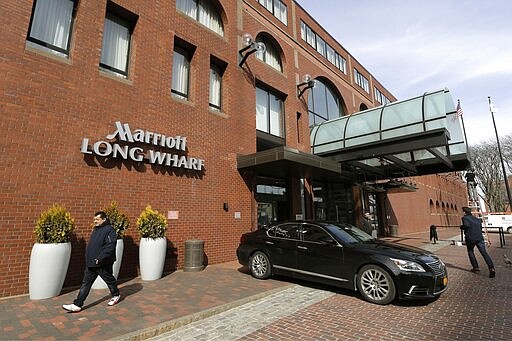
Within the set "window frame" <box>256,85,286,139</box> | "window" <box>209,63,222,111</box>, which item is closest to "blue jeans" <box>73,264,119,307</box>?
"window" <box>209,63,222,111</box>

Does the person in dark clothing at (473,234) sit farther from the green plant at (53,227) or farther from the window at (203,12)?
the window at (203,12)

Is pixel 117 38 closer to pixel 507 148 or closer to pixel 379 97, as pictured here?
pixel 379 97

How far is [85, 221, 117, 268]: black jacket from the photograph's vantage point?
5144 millimetres

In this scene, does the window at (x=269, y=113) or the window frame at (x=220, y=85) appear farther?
the window at (x=269, y=113)

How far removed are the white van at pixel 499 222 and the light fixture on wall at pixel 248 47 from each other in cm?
2953

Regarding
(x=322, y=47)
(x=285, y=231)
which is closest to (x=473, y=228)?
(x=285, y=231)

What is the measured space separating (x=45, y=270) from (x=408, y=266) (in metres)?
6.99

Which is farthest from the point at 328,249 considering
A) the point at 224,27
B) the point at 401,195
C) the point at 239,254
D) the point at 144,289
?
the point at 401,195

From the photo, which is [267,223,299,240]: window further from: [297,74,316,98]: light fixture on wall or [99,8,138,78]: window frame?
[297,74,316,98]: light fixture on wall

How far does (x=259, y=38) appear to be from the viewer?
15086 mm

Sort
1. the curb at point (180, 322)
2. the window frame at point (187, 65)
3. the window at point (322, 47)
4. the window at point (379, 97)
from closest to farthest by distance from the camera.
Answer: the curb at point (180, 322) → the window frame at point (187, 65) → the window at point (322, 47) → the window at point (379, 97)

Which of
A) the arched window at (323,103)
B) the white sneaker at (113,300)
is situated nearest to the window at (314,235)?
the white sneaker at (113,300)

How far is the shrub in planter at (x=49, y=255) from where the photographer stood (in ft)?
18.6

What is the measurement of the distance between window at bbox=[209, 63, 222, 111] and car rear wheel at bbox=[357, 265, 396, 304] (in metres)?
8.21
